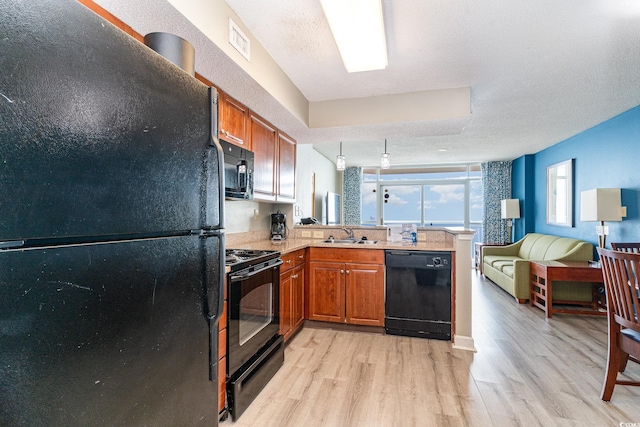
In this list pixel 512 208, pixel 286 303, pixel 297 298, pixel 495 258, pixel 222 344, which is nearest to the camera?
pixel 222 344

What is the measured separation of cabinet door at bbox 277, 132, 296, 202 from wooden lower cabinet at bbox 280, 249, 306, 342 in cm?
70

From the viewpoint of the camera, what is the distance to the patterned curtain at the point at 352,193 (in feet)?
26.1

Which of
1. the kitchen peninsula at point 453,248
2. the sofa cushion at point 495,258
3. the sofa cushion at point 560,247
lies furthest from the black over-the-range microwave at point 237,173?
the sofa cushion at point 495,258

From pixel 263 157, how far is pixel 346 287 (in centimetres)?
151

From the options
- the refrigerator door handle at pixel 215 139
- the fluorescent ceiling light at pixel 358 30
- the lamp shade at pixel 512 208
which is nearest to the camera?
the refrigerator door handle at pixel 215 139

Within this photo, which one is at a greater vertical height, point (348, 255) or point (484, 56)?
point (484, 56)

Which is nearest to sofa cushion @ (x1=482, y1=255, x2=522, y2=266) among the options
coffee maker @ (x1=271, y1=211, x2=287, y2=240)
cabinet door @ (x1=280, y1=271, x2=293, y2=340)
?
coffee maker @ (x1=271, y1=211, x2=287, y2=240)

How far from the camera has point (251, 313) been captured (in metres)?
1.99

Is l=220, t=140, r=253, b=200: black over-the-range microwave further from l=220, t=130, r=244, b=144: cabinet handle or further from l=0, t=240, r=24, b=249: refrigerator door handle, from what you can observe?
l=0, t=240, r=24, b=249: refrigerator door handle

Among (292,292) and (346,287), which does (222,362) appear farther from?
(346,287)

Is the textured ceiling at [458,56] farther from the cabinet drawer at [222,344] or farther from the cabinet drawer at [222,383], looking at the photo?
the cabinet drawer at [222,383]

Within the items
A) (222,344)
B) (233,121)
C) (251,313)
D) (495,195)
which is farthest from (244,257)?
(495,195)

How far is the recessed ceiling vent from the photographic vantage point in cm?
111

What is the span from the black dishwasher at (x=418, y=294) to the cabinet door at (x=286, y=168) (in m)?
1.26
